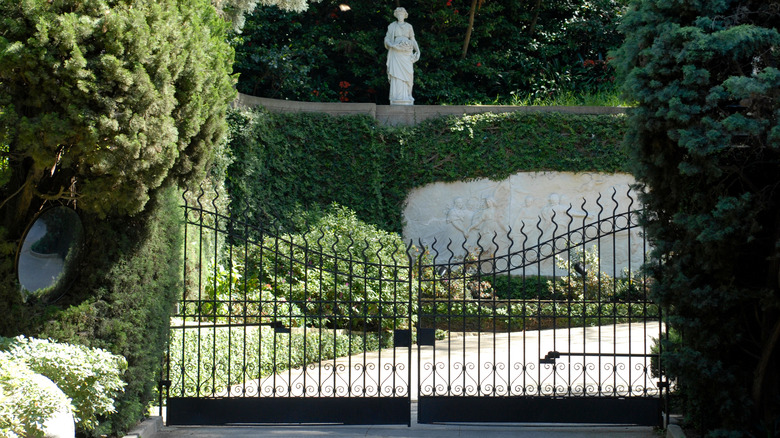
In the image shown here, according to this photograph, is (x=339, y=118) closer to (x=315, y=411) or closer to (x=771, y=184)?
(x=315, y=411)

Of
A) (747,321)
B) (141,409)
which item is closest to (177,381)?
(141,409)

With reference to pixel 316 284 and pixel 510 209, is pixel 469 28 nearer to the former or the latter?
pixel 510 209

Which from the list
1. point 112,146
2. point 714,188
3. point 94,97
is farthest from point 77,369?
point 714,188

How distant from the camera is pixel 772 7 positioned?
187 inches

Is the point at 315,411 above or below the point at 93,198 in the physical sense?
below

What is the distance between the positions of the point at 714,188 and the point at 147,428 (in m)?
4.52

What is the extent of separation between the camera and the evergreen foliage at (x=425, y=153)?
46.8 feet

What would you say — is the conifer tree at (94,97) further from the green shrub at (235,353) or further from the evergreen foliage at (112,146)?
the green shrub at (235,353)

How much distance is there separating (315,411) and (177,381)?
1.76 m

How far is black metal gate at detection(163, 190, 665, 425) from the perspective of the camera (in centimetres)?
600

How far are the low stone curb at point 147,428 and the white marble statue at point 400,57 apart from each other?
10.3 meters

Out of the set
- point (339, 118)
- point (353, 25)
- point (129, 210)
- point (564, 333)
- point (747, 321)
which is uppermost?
point (353, 25)

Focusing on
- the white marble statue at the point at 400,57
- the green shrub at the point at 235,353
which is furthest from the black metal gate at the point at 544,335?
the white marble statue at the point at 400,57

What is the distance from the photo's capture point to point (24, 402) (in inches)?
166
